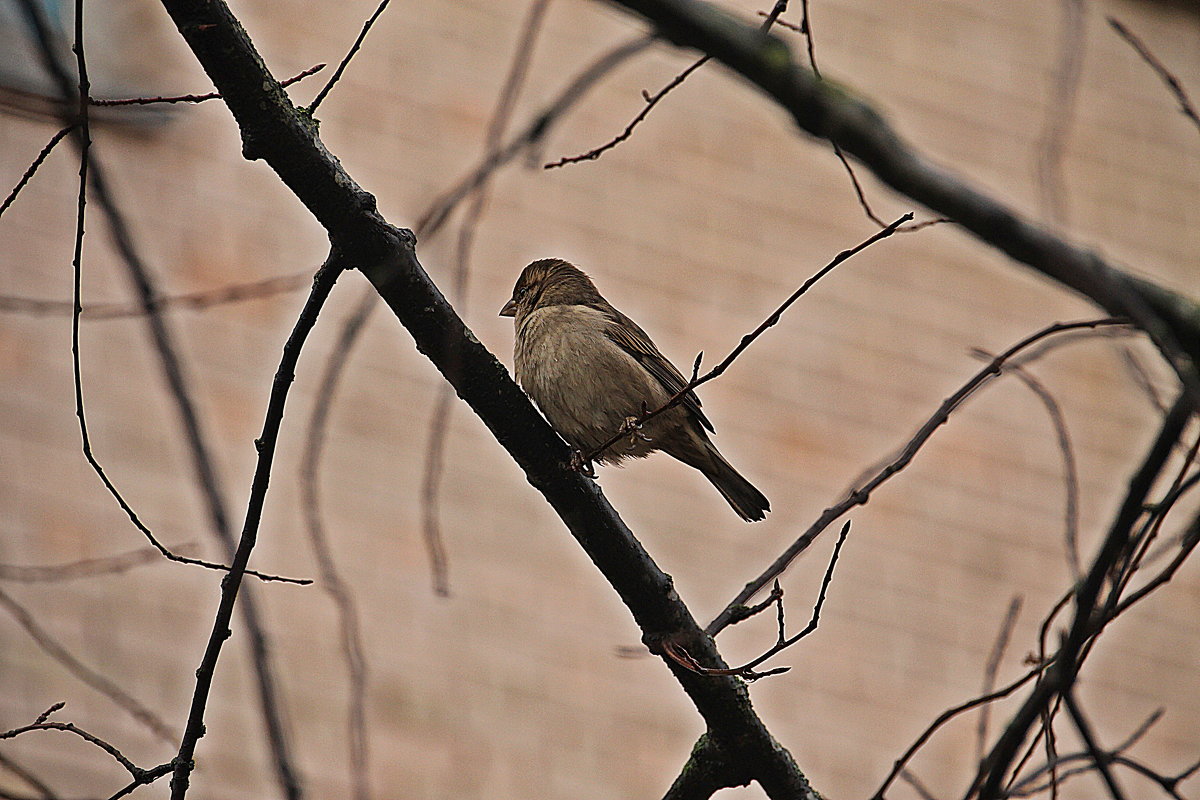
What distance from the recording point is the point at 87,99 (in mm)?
2178

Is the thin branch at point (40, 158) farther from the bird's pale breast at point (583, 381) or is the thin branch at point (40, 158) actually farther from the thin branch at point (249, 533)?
the bird's pale breast at point (583, 381)

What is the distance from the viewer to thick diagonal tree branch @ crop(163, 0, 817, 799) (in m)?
2.30

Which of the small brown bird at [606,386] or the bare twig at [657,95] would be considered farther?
the small brown bird at [606,386]

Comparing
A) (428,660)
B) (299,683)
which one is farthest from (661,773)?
(299,683)

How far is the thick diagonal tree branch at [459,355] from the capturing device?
2.30 metres

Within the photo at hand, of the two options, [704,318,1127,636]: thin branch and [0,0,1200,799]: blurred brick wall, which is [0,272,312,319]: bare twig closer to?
[0,0,1200,799]: blurred brick wall

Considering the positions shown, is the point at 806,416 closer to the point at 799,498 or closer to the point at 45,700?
the point at 799,498

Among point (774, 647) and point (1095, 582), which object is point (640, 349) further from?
point (1095, 582)

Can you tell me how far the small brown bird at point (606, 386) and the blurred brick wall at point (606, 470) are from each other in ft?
6.01

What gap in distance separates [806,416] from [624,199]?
1.51 m

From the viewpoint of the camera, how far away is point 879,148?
192 cm

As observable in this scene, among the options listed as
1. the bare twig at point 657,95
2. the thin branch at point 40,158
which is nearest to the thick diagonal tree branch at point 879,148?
the bare twig at point 657,95

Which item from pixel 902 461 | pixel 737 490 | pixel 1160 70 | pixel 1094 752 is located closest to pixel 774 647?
pixel 902 461

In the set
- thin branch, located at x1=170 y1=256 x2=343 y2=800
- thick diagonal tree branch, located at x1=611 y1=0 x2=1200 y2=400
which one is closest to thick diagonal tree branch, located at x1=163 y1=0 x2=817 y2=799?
thin branch, located at x1=170 y1=256 x2=343 y2=800
